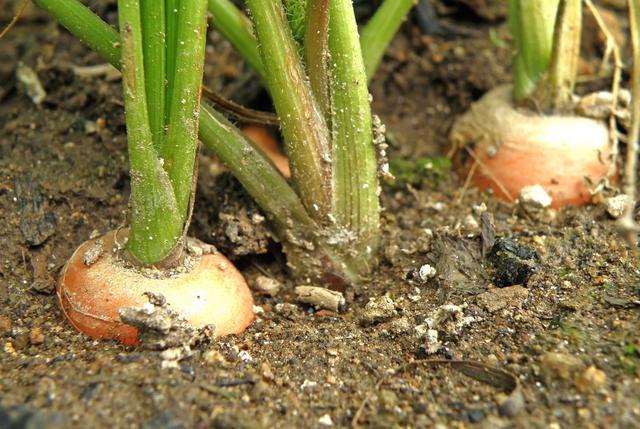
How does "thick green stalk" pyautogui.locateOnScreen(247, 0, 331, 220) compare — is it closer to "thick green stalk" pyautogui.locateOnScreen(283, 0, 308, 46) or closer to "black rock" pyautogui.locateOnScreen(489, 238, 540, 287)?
"thick green stalk" pyautogui.locateOnScreen(283, 0, 308, 46)

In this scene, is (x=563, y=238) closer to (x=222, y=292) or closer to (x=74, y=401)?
(x=222, y=292)

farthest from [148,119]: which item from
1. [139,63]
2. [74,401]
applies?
[74,401]

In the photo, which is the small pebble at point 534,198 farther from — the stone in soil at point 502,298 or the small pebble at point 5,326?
the small pebble at point 5,326

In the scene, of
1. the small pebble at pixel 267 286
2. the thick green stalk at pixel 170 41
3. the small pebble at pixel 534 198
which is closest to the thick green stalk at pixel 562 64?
the small pebble at pixel 534 198

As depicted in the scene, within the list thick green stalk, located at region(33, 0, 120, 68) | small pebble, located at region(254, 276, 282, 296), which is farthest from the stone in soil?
thick green stalk, located at region(33, 0, 120, 68)

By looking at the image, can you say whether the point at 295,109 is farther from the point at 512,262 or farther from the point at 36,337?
the point at 36,337

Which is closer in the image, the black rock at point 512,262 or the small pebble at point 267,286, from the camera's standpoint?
the black rock at point 512,262
